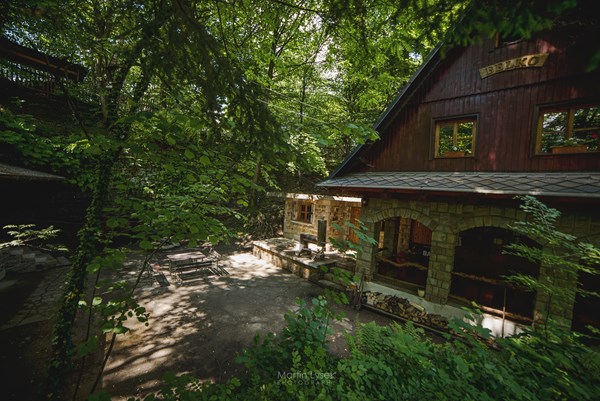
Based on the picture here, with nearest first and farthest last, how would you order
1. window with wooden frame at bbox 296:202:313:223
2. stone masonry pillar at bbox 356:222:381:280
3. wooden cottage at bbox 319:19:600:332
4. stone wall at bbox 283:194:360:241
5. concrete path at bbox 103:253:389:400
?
concrete path at bbox 103:253:389:400 < wooden cottage at bbox 319:19:600:332 < stone masonry pillar at bbox 356:222:381:280 < stone wall at bbox 283:194:360:241 < window with wooden frame at bbox 296:202:313:223

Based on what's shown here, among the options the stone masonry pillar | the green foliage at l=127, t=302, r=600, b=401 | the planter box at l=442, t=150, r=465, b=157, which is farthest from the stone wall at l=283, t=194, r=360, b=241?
the green foliage at l=127, t=302, r=600, b=401

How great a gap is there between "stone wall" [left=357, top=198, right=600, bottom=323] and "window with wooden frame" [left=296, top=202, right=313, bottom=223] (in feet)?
20.1

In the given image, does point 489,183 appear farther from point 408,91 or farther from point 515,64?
point 408,91

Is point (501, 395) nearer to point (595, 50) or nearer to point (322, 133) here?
point (595, 50)

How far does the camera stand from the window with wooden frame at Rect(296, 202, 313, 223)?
45.4ft

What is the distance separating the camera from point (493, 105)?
6559mm

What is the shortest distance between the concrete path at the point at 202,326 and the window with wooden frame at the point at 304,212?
489cm

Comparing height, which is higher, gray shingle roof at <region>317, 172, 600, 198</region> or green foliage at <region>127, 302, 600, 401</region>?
gray shingle roof at <region>317, 172, 600, 198</region>

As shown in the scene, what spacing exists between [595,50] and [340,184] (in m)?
6.51

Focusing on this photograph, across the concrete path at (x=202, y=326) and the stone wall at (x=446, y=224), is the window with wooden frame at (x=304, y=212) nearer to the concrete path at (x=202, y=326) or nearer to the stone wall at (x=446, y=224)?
the concrete path at (x=202, y=326)

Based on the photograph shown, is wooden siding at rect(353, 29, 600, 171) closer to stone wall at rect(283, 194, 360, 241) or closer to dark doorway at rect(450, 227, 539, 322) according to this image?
dark doorway at rect(450, 227, 539, 322)

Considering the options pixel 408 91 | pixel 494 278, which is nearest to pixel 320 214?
pixel 408 91

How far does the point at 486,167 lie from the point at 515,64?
8.92 feet

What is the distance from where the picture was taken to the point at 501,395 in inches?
88.0
